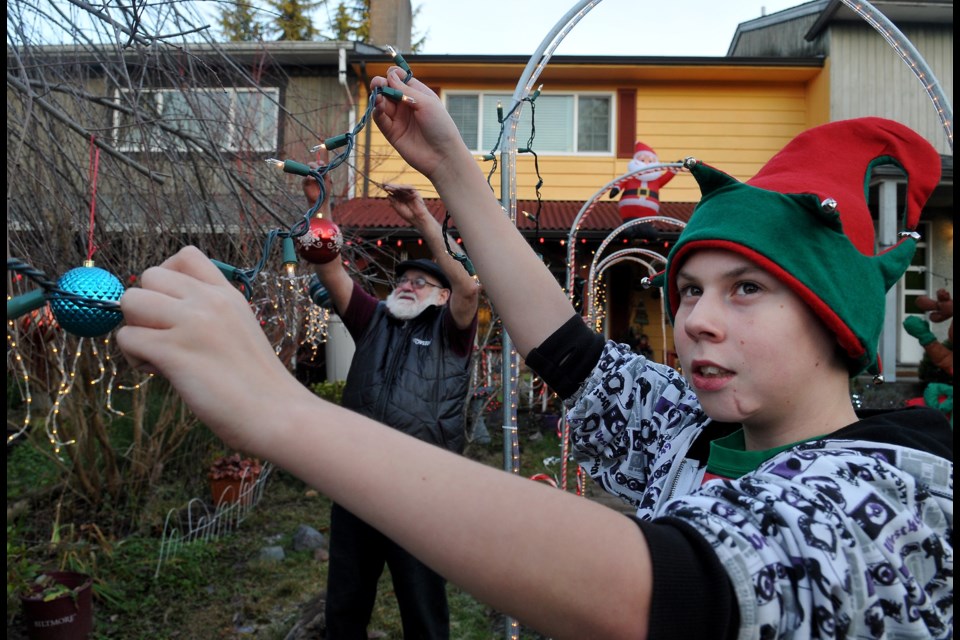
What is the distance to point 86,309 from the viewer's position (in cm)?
123

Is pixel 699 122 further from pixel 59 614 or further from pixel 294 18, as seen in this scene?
pixel 59 614

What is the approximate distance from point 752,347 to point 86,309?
1.11m

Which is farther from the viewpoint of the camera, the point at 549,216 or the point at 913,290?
the point at 913,290

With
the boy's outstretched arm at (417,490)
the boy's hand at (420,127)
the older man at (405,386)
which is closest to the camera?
the boy's outstretched arm at (417,490)

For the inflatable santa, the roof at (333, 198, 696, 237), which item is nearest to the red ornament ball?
the inflatable santa

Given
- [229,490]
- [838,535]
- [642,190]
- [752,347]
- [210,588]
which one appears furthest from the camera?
[642,190]

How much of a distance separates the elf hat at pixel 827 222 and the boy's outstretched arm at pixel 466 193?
0.28 meters

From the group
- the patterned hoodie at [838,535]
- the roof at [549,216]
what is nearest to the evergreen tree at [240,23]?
the patterned hoodie at [838,535]

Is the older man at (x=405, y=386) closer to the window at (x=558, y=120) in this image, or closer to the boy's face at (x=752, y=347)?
the boy's face at (x=752, y=347)

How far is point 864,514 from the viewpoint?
833 mm

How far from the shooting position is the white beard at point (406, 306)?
A: 3.81 meters

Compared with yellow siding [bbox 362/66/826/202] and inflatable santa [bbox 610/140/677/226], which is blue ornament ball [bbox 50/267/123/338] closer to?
inflatable santa [bbox 610/140/677/226]

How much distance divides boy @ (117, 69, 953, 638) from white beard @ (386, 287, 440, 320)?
2.42 m

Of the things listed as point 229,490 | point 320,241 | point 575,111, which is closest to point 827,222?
point 320,241
